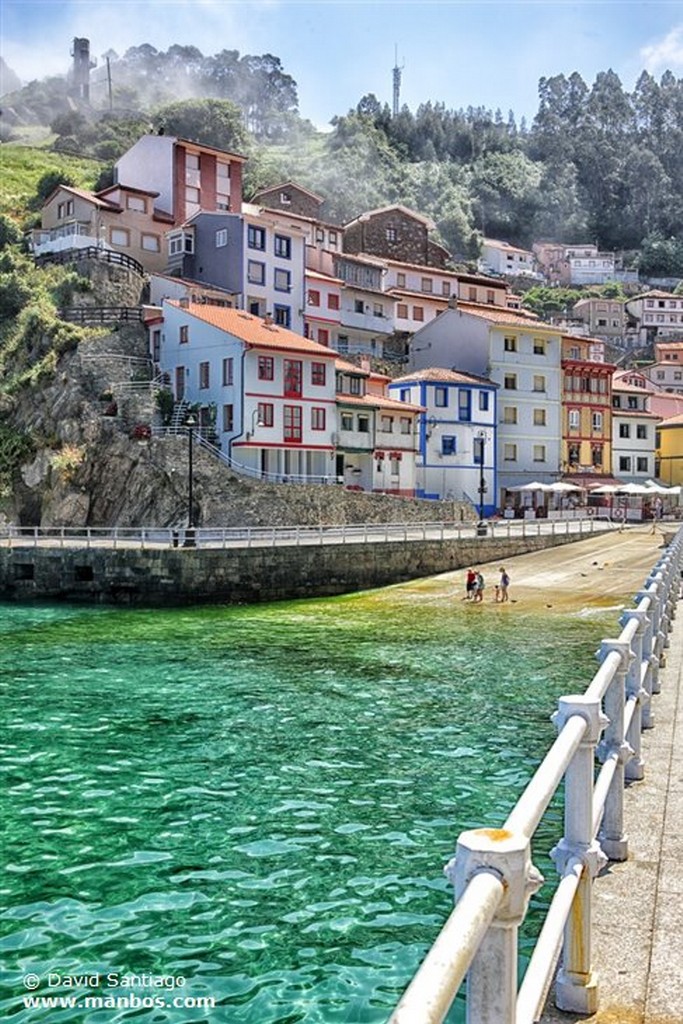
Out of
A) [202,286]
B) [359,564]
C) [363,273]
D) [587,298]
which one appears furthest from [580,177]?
[359,564]

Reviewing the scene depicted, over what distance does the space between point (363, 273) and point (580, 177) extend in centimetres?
12149

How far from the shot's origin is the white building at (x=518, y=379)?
67.8 meters

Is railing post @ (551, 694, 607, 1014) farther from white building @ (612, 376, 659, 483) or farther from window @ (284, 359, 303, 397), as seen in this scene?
white building @ (612, 376, 659, 483)

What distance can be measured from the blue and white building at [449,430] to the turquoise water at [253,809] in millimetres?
37205

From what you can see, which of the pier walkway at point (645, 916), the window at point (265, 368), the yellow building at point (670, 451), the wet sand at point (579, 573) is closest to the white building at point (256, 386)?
the window at point (265, 368)

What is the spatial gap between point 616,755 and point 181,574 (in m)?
31.8

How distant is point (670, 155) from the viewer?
607 ft

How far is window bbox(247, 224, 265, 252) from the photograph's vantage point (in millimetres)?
60812

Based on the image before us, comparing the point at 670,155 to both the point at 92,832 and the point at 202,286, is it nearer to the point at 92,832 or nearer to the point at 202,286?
the point at 202,286

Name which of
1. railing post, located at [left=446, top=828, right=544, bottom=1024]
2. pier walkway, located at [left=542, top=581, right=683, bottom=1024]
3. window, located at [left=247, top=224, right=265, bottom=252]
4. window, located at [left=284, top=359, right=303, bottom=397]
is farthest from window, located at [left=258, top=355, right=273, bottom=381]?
railing post, located at [left=446, top=828, right=544, bottom=1024]

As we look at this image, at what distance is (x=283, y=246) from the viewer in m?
63.5

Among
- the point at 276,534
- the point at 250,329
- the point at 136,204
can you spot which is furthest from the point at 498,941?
the point at 136,204

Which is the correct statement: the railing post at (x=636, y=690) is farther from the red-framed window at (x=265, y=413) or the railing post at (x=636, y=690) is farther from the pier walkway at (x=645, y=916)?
the red-framed window at (x=265, y=413)

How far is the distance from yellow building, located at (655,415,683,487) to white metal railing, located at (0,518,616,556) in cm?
2919
